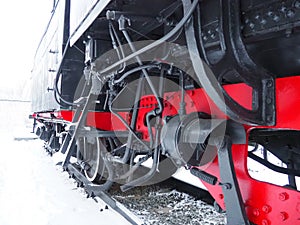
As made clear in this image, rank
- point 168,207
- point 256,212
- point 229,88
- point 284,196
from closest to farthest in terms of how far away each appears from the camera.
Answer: point 284,196, point 256,212, point 229,88, point 168,207

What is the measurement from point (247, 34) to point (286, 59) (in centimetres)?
25

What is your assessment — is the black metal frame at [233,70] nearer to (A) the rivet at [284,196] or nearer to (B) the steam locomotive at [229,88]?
(B) the steam locomotive at [229,88]

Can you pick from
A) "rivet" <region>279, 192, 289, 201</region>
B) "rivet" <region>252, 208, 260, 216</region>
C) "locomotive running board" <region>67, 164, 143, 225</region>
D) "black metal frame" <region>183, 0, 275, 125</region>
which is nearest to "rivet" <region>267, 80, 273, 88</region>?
"black metal frame" <region>183, 0, 275, 125</region>

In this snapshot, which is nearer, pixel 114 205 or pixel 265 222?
pixel 265 222

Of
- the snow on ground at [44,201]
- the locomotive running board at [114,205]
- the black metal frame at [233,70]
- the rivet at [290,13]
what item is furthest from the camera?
the snow on ground at [44,201]

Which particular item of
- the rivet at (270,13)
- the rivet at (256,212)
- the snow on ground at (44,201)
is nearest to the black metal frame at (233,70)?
the rivet at (270,13)

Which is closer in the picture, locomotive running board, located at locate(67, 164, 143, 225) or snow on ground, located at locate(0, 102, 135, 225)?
locomotive running board, located at locate(67, 164, 143, 225)

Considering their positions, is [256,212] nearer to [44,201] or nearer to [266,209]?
[266,209]

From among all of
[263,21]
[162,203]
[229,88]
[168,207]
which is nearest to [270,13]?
[263,21]

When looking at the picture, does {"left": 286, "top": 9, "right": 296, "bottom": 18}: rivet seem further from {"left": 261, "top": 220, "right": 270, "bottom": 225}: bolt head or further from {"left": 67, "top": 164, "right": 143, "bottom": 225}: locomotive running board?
{"left": 67, "top": 164, "right": 143, "bottom": 225}: locomotive running board

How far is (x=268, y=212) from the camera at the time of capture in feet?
3.61

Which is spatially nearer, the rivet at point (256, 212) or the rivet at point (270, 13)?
the rivet at point (270, 13)

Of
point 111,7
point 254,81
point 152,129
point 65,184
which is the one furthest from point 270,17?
point 65,184

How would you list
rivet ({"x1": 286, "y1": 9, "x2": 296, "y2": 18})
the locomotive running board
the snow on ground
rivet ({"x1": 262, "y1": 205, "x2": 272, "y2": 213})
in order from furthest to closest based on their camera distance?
the snow on ground < the locomotive running board < rivet ({"x1": 262, "y1": 205, "x2": 272, "y2": 213}) < rivet ({"x1": 286, "y1": 9, "x2": 296, "y2": 18})
